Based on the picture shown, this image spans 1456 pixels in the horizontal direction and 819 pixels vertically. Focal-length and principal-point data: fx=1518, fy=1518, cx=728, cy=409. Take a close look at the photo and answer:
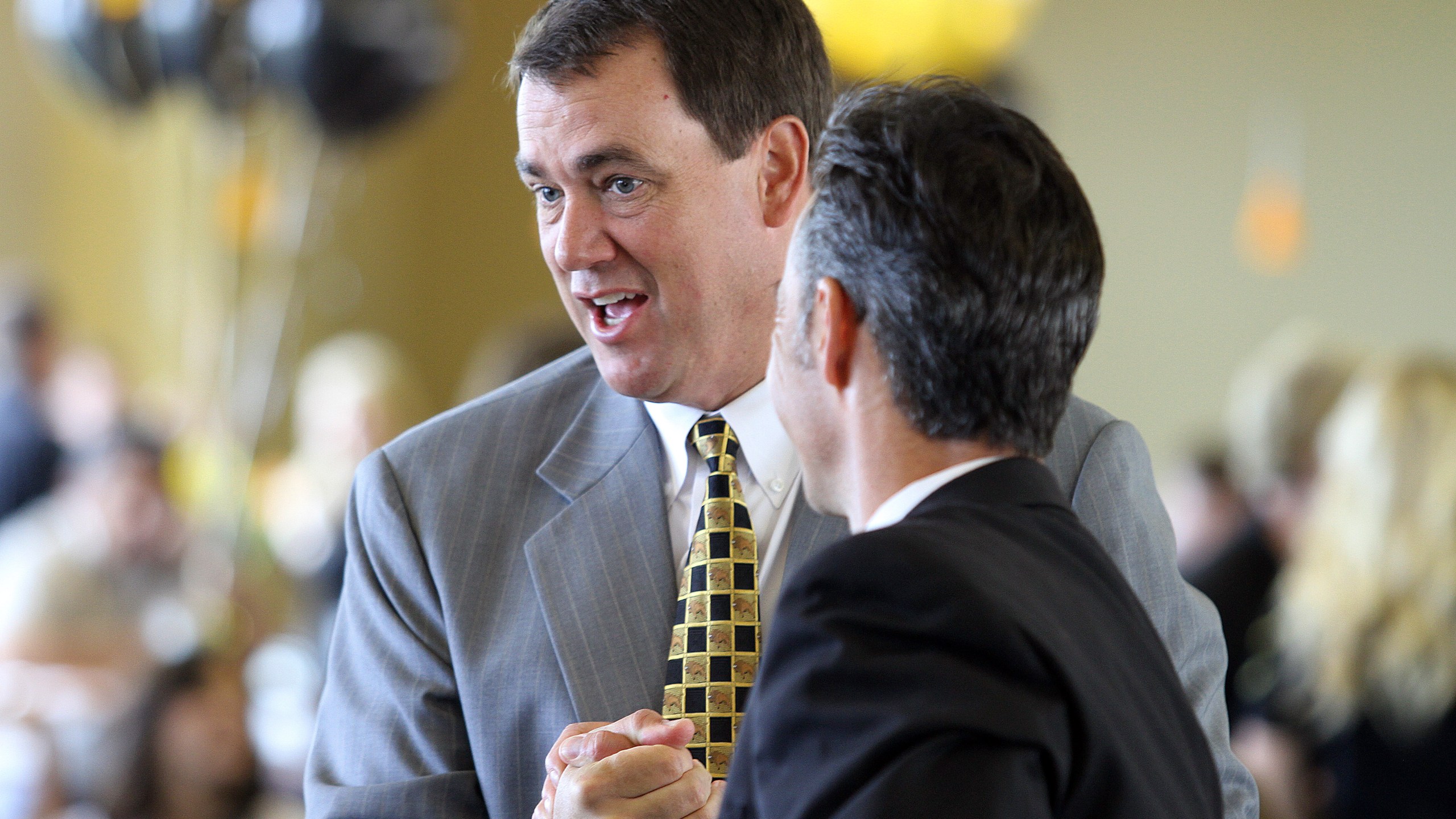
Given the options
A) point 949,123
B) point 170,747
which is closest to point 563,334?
point 170,747

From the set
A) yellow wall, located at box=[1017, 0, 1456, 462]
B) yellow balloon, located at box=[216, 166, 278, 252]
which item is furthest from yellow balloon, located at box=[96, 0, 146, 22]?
yellow wall, located at box=[1017, 0, 1456, 462]

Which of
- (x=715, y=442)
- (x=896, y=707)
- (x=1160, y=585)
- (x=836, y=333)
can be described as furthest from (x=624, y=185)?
(x=896, y=707)

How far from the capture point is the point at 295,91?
186 inches

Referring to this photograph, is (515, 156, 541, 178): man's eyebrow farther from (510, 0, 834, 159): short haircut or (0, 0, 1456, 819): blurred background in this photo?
(0, 0, 1456, 819): blurred background

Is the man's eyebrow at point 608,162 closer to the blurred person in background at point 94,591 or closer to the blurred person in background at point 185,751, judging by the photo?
the blurred person in background at point 185,751

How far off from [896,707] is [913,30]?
4531mm

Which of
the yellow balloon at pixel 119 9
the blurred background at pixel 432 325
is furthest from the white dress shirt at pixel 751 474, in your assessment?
the yellow balloon at pixel 119 9

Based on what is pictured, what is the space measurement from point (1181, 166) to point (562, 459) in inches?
241

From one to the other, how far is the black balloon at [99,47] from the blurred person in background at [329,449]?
3.78 feet

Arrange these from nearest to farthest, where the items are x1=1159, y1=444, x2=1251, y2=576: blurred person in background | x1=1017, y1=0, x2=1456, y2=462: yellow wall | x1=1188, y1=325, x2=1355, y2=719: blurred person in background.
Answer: x1=1188, y1=325, x2=1355, y2=719: blurred person in background, x1=1159, y1=444, x2=1251, y2=576: blurred person in background, x1=1017, y1=0, x2=1456, y2=462: yellow wall

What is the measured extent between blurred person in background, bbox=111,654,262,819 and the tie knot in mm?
2411

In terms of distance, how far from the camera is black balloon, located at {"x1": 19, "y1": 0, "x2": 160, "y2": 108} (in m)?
4.60

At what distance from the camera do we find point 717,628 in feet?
4.80

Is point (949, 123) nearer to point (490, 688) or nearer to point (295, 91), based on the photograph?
point (490, 688)
